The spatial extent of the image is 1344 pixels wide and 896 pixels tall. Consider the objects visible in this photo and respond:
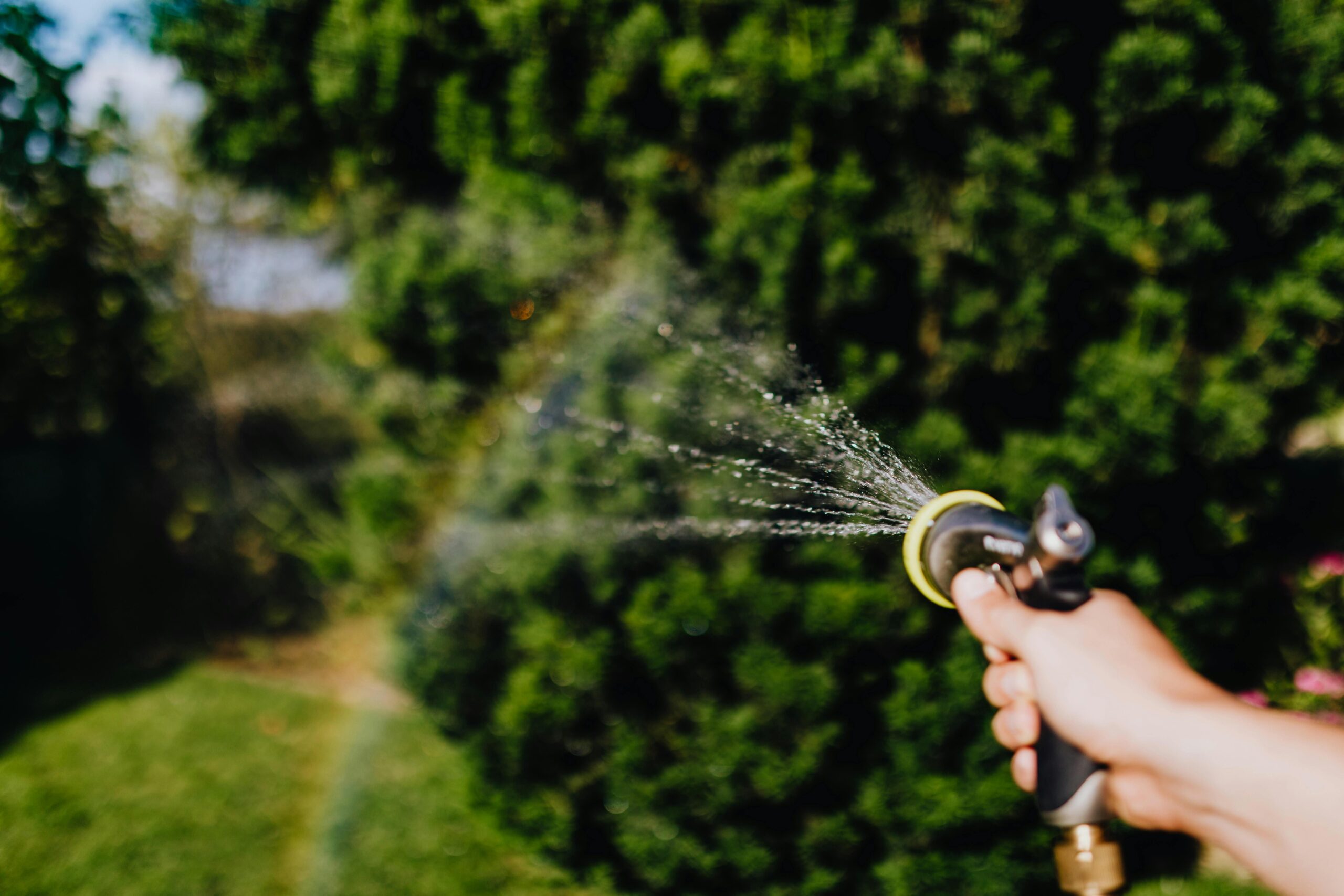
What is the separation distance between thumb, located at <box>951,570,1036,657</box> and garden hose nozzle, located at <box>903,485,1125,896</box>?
0.02m

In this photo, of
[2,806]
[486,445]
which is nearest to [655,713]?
[486,445]

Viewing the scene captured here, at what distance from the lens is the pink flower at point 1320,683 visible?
11.3ft

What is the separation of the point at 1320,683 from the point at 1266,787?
3.11 m

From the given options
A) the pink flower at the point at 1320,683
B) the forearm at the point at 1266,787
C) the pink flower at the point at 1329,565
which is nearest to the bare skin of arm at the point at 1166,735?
the forearm at the point at 1266,787

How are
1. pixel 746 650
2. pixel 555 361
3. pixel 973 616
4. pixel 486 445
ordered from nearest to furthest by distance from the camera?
pixel 973 616
pixel 746 650
pixel 555 361
pixel 486 445

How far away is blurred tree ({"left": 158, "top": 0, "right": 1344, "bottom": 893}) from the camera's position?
→ 2.86 m

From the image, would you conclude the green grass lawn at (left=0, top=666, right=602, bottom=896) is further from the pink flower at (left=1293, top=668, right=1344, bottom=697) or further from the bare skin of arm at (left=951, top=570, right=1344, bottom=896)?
the pink flower at (left=1293, top=668, right=1344, bottom=697)

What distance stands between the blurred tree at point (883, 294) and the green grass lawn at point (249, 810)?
1098 mm

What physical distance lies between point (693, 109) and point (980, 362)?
147 cm

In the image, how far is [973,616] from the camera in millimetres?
1508

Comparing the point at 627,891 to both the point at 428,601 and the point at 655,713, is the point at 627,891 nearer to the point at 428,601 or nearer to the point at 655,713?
the point at 655,713

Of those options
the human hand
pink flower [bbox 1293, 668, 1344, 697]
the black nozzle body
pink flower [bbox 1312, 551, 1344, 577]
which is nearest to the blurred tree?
pink flower [bbox 1293, 668, 1344, 697]

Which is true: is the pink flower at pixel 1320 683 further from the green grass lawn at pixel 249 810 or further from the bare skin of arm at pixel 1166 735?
the bare skin of arm at pixel 1166 735

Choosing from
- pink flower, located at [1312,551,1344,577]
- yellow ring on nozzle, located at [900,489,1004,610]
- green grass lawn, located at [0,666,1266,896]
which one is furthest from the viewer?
green grass lawn, located at [0,666,1266,896]
